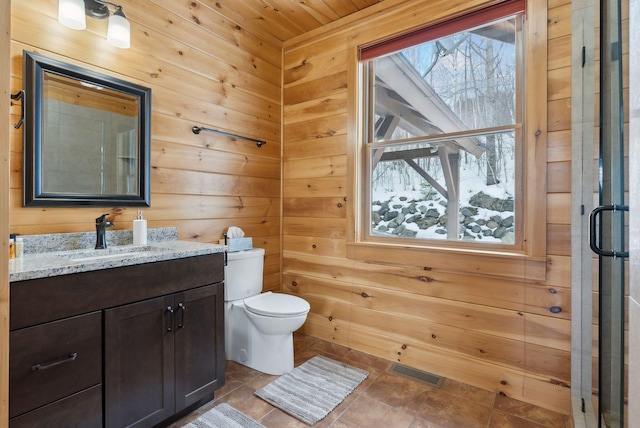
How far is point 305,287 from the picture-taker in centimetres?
282

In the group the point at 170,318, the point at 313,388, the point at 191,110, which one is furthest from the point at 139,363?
the point at 191,110

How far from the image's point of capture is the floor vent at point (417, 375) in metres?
2.10

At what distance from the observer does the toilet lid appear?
209 cm

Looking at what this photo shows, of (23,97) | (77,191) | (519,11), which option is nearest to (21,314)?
(77,191)

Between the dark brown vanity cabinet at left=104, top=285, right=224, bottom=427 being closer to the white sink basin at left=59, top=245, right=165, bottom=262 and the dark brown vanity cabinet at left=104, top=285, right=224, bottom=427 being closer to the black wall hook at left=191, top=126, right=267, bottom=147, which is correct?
the white sink basin at left=59, top=245, right=165, bottom=262

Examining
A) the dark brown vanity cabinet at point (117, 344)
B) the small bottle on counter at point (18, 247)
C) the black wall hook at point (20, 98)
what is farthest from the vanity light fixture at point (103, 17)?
the dark brown vanity cabinet at point (117, 344)

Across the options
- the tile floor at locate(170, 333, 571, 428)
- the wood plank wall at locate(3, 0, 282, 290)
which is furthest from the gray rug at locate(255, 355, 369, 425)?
the wood plank wall at locate(3, 0, 282, 290)

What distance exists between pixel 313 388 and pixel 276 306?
531 mm

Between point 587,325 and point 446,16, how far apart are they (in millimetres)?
1901

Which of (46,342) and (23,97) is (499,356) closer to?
(46,342)

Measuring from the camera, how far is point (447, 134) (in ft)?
7.20

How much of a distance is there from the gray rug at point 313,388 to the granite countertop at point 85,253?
2.95ft

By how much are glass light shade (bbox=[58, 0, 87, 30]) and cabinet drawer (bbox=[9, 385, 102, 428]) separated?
66.0 inches

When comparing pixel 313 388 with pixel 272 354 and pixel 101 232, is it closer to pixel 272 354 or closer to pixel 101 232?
pixel 272 354
